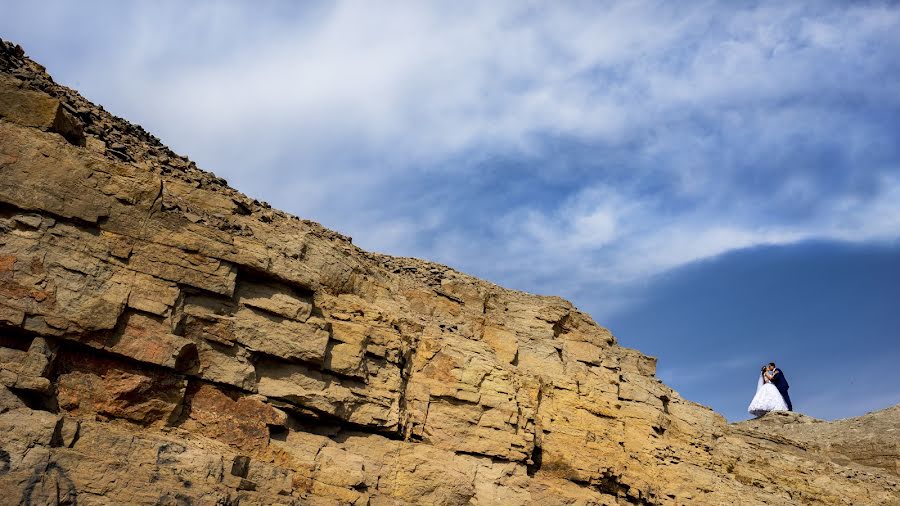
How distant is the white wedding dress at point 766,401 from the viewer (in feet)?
109

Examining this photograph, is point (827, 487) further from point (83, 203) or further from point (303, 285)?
point (83, 203)

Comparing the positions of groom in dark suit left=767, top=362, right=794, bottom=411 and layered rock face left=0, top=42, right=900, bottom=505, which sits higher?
groom in dark suit left=767, top=362, right=794, bottom=411

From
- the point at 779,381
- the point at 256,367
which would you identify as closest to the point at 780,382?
the point at 779,381

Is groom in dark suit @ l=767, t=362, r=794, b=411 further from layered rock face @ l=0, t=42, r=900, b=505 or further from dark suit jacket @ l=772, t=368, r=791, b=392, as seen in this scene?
layered rock face @ l=0, t=42, r=900, b=505

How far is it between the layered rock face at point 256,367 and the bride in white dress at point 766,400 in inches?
347

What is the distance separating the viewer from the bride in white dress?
33344 mm

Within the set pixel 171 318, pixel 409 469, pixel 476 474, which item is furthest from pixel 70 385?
pixel 476 474

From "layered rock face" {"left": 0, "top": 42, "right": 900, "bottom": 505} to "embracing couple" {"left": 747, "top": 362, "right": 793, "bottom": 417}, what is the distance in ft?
29.1

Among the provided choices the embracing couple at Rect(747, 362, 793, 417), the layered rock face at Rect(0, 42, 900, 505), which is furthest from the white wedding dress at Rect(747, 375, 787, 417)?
the layered rock face at Rect(0, 42, 900, 505)

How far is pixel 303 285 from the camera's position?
56.5 ft

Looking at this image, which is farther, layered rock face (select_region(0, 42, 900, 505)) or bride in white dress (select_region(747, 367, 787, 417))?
bride in white dress (select_region(747, 367, 787, 417))

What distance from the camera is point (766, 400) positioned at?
3366cm

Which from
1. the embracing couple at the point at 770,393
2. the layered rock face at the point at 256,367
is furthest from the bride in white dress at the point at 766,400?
the layered rock face at the point at 256,367

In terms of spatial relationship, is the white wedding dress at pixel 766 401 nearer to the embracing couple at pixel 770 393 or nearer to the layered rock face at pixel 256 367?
the embracing couple at pixel 770 393
